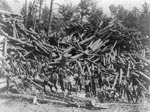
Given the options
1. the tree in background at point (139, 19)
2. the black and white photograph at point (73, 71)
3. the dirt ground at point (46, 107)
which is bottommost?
the dirt ground at point (46, 107)

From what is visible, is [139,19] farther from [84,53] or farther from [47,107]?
[47,107]

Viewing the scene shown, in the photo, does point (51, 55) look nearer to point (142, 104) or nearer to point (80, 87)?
point (80, 87)

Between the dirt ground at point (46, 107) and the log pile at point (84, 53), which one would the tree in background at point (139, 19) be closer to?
the log pile at point (84, 53)

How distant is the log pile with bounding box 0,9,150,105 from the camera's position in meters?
7.90

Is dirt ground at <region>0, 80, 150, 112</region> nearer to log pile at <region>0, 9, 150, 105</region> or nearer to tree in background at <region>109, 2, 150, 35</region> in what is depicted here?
log pile at <region>0, 9, 150, 105</region>

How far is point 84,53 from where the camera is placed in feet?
28.2

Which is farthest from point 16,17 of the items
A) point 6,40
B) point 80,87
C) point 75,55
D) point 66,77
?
point 80,87

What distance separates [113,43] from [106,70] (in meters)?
1.97

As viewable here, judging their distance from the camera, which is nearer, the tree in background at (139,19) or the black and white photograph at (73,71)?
the black and white photograph at (73,71)

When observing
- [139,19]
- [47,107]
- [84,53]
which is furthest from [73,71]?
[139,19]

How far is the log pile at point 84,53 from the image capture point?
25.9 feet

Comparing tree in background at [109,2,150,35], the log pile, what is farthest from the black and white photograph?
tree in background at [109,2,150,35]

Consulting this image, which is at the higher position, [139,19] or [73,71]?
[139,19]

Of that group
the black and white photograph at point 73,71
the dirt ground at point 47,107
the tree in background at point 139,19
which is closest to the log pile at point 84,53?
the black and white photograph at point 73,71
